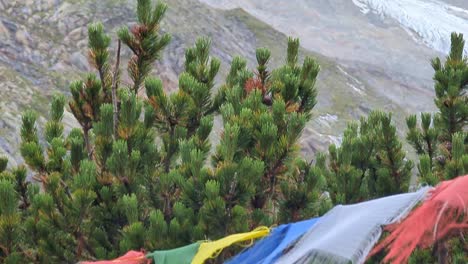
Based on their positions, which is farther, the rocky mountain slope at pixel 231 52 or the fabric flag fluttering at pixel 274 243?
the rocky mountain slope at pixel 231 52

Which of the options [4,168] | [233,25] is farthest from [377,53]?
[4,168]

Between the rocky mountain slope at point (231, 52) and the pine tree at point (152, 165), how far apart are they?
58.4 ft

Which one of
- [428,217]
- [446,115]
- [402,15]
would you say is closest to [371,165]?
[446,115]

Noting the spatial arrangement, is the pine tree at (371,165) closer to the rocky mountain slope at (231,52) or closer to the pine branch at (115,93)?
the pine branch at (115,93)

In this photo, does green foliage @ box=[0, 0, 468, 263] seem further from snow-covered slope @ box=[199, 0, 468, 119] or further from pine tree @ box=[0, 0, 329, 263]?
snow-covered slope @ box=[199, 0, 468, 119]

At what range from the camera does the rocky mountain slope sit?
3678 centimetres

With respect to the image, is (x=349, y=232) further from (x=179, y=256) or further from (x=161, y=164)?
(x=161, y=164)

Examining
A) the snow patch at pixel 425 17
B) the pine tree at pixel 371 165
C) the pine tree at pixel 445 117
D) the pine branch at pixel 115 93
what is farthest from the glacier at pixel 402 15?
the pine branch at pixel 115 93

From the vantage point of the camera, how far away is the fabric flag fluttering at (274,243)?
466cm

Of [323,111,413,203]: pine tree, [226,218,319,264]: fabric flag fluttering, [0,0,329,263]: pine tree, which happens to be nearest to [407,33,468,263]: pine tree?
[323,111,413,203]: pine tree

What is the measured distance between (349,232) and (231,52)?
171ft

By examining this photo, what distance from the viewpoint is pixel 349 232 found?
386 cm

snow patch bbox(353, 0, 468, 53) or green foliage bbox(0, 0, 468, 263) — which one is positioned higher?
green foliage bbox(0, 0, 468, 263)

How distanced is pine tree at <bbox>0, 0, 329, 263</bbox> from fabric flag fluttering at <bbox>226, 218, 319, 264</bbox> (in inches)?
31.5
